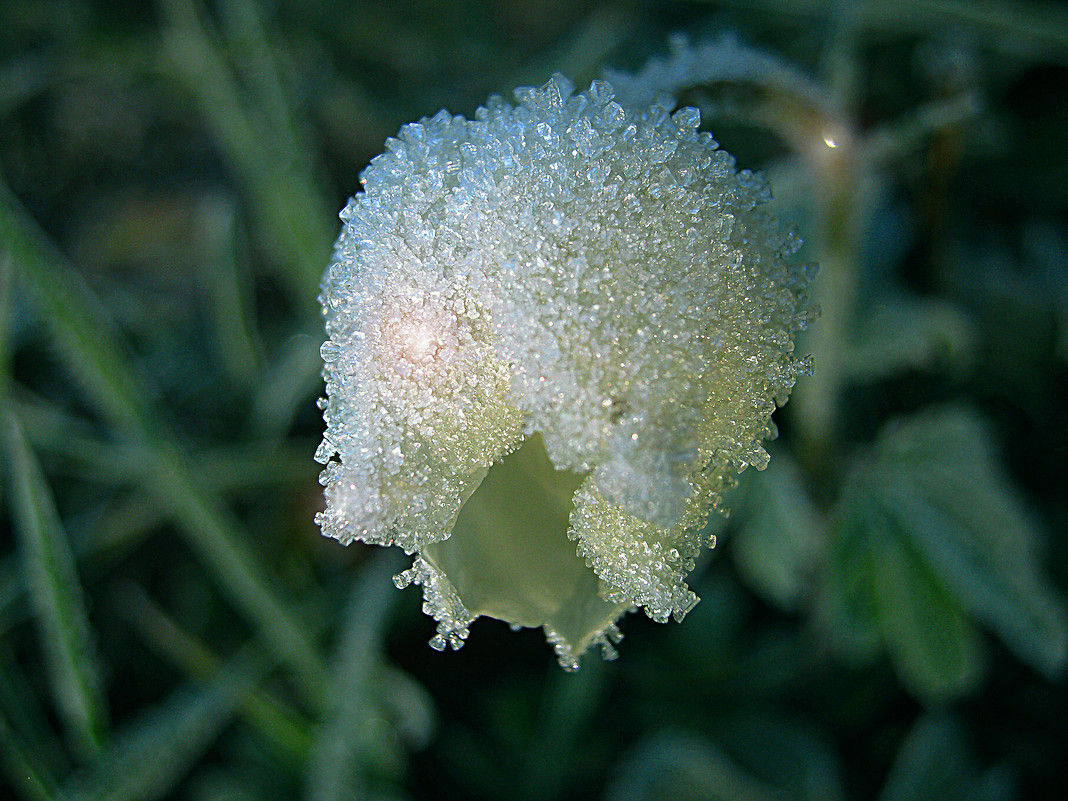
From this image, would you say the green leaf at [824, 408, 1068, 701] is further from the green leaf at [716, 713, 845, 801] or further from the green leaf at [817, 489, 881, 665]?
the green leaf at [716, 713, 845, 801]

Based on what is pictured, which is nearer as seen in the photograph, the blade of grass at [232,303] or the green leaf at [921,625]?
the green leaf at [921,625]

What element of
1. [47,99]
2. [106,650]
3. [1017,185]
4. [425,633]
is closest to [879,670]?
[425,633]

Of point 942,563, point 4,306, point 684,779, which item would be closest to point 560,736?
point 684,779

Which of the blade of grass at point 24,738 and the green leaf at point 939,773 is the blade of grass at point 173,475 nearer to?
the blade of grass at point 24,738

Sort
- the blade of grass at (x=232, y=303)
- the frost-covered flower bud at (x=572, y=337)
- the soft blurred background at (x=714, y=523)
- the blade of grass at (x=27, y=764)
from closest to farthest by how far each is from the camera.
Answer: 1. the frost-covered flower bud at (x=572, y=337)
2. the blade of grass at (x=27, y=764)
3. the soft blurred background at (x=714, y=523)
4. the blade of grass at (x=232, y=303)

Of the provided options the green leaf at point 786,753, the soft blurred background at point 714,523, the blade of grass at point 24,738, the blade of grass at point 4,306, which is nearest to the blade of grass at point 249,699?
the soft blurred background at point 714,523

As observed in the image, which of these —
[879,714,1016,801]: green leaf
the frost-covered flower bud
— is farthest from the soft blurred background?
the frost-covered flower bud

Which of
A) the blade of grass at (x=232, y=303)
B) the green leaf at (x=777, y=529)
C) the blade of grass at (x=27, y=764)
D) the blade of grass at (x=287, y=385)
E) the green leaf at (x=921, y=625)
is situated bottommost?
the blade of grass at (x=27, y=764)

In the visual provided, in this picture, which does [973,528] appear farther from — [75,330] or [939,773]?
[75,330]
